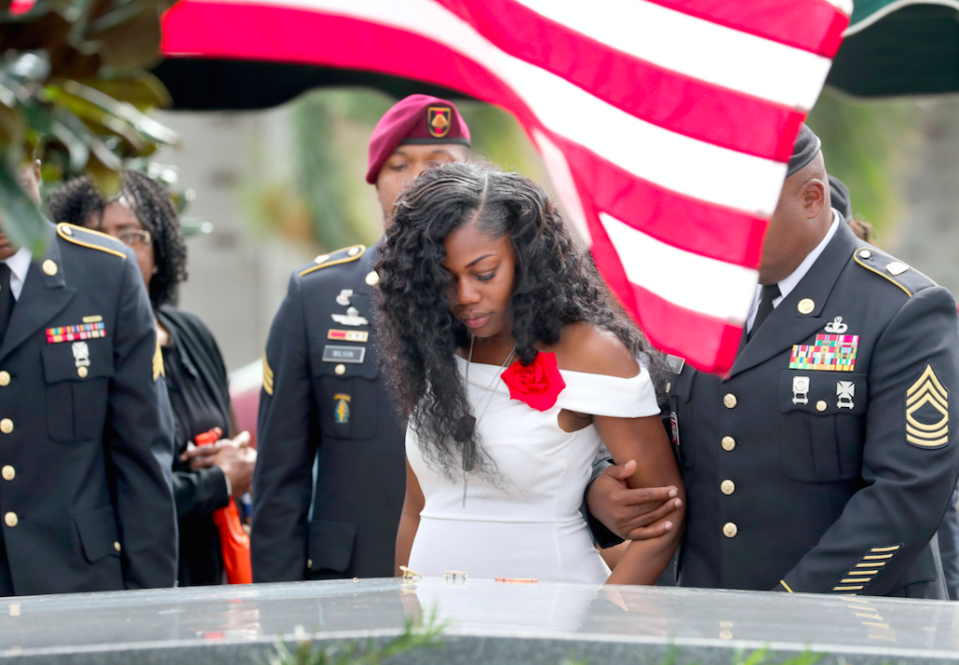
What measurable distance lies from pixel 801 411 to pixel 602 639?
1.12 metres

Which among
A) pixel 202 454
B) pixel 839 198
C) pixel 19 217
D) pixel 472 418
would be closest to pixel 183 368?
pixel 202 454

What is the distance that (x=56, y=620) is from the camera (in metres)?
1.47

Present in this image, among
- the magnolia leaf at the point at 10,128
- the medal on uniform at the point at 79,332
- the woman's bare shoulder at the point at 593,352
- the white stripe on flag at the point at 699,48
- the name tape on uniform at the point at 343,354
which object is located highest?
the white stripe on flag at the point at 699,48

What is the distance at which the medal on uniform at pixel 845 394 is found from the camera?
7.16 ft

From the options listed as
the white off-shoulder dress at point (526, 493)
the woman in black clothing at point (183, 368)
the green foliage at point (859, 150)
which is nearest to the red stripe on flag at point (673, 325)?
the white off-shoulder dress at point (526, 493)

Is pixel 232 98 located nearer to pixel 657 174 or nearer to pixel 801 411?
pixel 657 174

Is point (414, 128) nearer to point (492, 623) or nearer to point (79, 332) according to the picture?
point (79, 332)

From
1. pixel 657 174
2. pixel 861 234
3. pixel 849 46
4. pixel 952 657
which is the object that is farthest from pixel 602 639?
pixel 849 46

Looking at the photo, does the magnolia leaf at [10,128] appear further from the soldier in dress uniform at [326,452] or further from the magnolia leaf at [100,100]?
the soldier in dress uniform at [326,452]

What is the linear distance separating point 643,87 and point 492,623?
148 cm

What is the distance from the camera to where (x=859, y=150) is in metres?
13.7

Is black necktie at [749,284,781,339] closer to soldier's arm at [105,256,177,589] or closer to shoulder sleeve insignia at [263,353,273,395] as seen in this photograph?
shoulder sleeve insignia at [263,353,273,395]

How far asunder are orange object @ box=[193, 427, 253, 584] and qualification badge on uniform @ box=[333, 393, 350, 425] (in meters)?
0.63

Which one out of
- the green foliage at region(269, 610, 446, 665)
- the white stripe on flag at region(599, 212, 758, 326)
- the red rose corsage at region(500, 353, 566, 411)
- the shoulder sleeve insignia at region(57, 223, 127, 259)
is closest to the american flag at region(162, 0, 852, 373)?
the white stripe on flag at region(599, 212, 758, 326)
